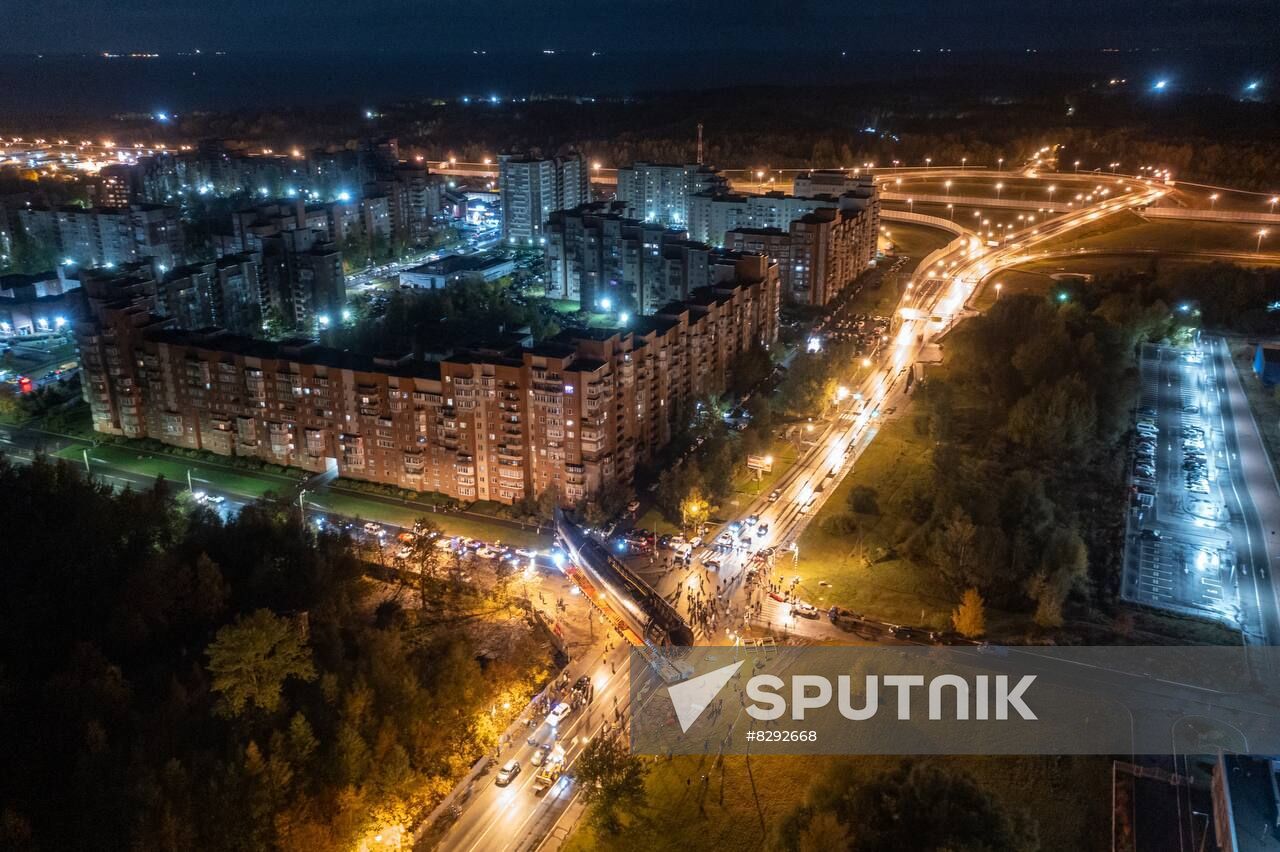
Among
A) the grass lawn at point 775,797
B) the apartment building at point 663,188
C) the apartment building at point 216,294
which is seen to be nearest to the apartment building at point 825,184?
the apartment building at point 663,188

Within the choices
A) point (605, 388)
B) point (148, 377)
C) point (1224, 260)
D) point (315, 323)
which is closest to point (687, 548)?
point (605, 388)

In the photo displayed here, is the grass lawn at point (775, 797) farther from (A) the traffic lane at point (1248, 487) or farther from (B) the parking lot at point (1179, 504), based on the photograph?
(A) the traffic lane at point (1248, 487)

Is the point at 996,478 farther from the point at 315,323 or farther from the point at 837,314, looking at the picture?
the point at 315,323

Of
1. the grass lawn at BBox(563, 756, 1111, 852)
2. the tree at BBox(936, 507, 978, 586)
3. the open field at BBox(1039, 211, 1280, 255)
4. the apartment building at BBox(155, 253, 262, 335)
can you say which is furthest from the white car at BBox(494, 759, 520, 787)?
the open field at BBox(1039, 211, 1280, 255)

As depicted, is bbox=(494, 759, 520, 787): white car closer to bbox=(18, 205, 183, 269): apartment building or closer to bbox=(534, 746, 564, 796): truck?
bbox=(534, 746, 564, 796): truck

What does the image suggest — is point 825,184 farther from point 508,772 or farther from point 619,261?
point 508,772
